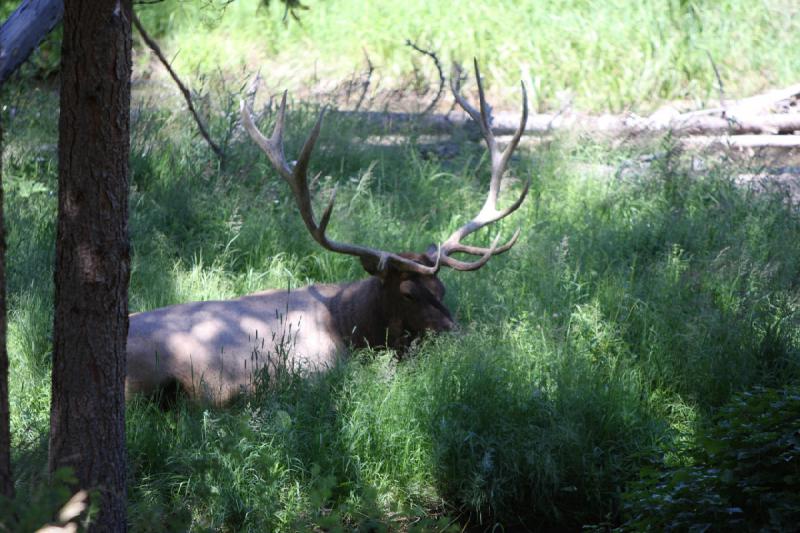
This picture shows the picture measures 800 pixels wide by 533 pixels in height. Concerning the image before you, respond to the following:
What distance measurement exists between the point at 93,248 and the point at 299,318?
279 centimetres

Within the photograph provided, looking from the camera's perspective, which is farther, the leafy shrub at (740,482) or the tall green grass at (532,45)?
the tall green grass at (532,45)

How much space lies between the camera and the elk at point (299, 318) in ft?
18.8

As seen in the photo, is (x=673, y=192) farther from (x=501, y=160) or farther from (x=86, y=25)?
(x=86, y=25)

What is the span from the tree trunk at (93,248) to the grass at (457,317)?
0.45 metres

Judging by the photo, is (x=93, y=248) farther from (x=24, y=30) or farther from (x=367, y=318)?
(x=24, y=30)

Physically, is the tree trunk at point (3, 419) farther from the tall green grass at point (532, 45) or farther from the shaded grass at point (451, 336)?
the tall green grass at point (532, 45)

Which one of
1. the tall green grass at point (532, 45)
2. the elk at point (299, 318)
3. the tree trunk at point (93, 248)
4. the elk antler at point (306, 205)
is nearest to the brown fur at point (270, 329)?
the elk at point (299, 318)

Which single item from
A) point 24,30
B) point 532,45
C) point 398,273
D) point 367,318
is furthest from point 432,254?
point 532,45

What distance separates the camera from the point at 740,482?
3.34m

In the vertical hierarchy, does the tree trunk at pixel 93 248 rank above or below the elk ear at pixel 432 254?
above

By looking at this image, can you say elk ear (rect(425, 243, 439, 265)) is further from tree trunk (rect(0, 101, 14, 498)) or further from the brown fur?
tree trunk (rect(0, 101, 14, 498))

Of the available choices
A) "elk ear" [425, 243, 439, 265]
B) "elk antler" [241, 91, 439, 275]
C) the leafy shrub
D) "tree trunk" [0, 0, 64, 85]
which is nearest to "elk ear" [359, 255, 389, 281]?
"elk antler" [241, 91, 439, 275]

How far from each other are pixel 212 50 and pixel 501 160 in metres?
7.49

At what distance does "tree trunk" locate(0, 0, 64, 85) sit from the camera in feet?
22.6
